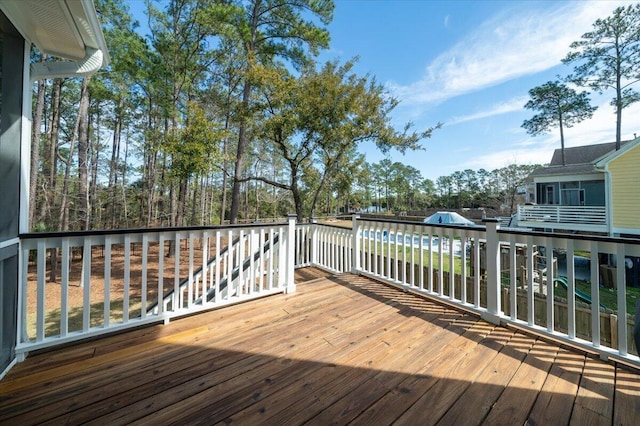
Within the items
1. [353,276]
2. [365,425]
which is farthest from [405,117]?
[365,425]

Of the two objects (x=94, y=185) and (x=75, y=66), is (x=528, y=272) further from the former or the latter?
(x=94, y=185)

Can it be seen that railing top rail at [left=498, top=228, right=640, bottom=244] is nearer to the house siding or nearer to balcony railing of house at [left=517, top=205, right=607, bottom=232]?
the house siding

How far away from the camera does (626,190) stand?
8.63m

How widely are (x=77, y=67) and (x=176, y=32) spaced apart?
929 centimetres

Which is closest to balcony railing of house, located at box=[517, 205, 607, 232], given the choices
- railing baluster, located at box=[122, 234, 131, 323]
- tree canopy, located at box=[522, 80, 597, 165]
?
tree canopy, located at box=[522, 80, 597, 165]

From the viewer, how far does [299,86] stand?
5.78 meters

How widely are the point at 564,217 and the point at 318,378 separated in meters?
13.5

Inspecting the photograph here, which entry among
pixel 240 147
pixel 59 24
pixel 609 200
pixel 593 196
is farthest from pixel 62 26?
pixel 593 196

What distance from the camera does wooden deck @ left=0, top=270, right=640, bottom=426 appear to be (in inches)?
51.2

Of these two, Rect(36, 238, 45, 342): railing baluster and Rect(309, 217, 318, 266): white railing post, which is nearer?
Rect(36, 238, 45, 342): railing baluster


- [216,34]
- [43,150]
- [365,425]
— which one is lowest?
[365,425]

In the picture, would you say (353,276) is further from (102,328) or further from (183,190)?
(183,190)

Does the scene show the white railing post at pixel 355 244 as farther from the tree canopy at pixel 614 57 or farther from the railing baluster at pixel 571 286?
the tree canopy at pixel 614 57

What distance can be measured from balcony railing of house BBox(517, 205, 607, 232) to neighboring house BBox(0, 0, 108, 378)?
47.2 feet
